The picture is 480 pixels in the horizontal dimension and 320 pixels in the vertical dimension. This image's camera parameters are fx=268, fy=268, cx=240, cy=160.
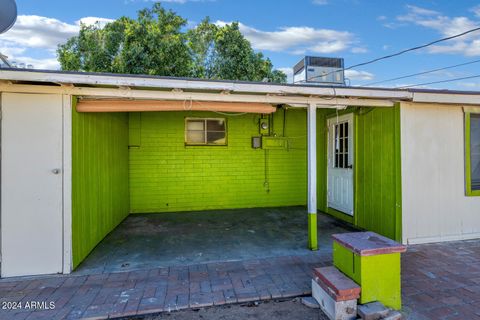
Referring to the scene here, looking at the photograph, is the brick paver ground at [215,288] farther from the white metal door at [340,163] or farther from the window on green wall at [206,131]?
the window on green wall at [206,131]

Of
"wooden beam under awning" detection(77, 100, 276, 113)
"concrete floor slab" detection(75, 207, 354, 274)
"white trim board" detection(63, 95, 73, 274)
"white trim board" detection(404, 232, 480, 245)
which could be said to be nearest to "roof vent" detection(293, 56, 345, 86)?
"concrete floor slab" detection(75, 207, 354, 274)

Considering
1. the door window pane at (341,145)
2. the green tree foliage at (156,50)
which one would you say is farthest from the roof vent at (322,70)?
the green tree foliage at (156,50)

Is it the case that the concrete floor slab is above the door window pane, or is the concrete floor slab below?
below

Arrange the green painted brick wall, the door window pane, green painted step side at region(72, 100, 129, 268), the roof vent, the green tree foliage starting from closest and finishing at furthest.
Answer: green painted step side at region(72, 100, 129, 268) < the door window pane < the green painted brick wall < the roof vent < the green tree foliage

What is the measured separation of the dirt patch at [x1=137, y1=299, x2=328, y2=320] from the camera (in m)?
2.23

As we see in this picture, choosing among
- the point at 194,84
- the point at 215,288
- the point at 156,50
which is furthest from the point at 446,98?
the point at 156,50

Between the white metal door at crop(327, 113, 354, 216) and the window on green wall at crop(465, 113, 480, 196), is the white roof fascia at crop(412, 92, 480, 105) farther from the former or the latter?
the white metal door at crop(327, 113, 354, 216)

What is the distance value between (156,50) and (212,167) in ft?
22.1

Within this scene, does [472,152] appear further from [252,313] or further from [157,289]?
[157,289]

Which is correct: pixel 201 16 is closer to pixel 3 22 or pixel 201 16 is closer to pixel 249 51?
pixel 249 51

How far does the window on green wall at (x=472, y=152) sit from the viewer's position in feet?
13.6

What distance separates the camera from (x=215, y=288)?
8.73 feet

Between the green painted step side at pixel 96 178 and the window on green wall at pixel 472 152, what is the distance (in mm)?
5526

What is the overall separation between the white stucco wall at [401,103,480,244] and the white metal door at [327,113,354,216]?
3.47 ft
